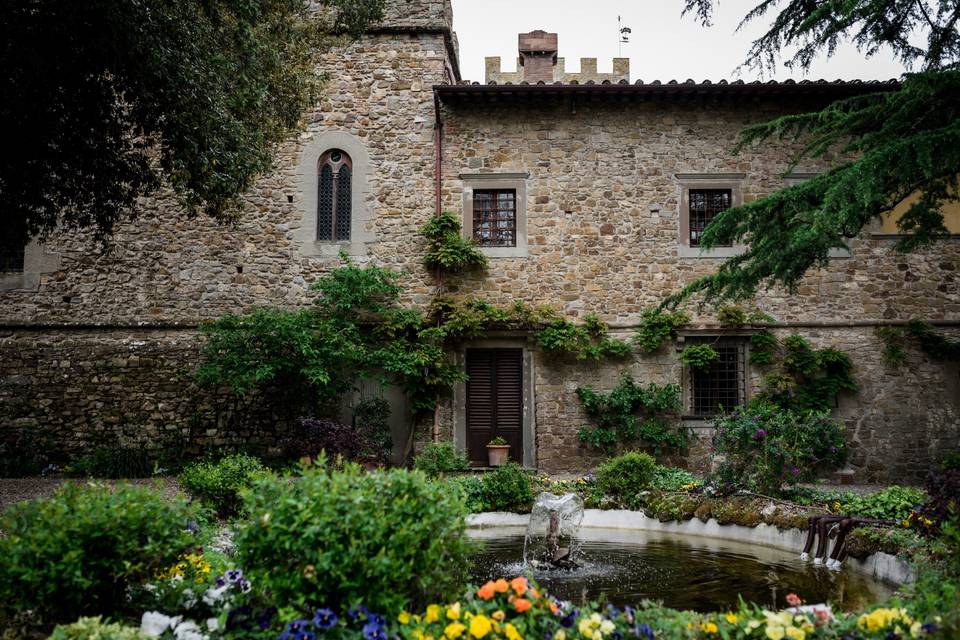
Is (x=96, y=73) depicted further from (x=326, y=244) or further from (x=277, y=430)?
(x=277, y=430)

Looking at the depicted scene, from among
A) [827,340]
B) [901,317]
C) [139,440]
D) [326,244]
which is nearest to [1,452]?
[139,440]

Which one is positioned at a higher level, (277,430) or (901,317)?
(901,317)

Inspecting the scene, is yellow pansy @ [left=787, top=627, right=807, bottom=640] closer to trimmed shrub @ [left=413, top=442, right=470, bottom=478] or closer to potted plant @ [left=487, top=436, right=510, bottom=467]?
trimmed shrub @ [left=413, top=442, right=470, bottom=478]

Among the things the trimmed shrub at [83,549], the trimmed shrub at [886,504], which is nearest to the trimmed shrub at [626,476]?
the trimmed shrub at [886,504]

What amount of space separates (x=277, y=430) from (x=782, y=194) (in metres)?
8.44

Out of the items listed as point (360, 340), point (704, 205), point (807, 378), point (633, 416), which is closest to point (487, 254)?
point (360, 340)

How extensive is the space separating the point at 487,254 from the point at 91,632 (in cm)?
962

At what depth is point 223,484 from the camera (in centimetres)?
720

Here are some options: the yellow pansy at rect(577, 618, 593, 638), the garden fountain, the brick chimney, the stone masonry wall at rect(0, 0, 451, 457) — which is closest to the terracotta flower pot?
the stone masonry wall at rect(0, 0, 451, 457)

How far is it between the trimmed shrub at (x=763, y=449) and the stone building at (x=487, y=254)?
3.01m

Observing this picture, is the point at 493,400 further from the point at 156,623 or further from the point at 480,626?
the point at 480,626

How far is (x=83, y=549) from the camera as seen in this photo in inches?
133

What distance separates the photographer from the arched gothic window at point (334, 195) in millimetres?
12242

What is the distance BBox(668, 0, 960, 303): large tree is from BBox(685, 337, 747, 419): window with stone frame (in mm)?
3283
